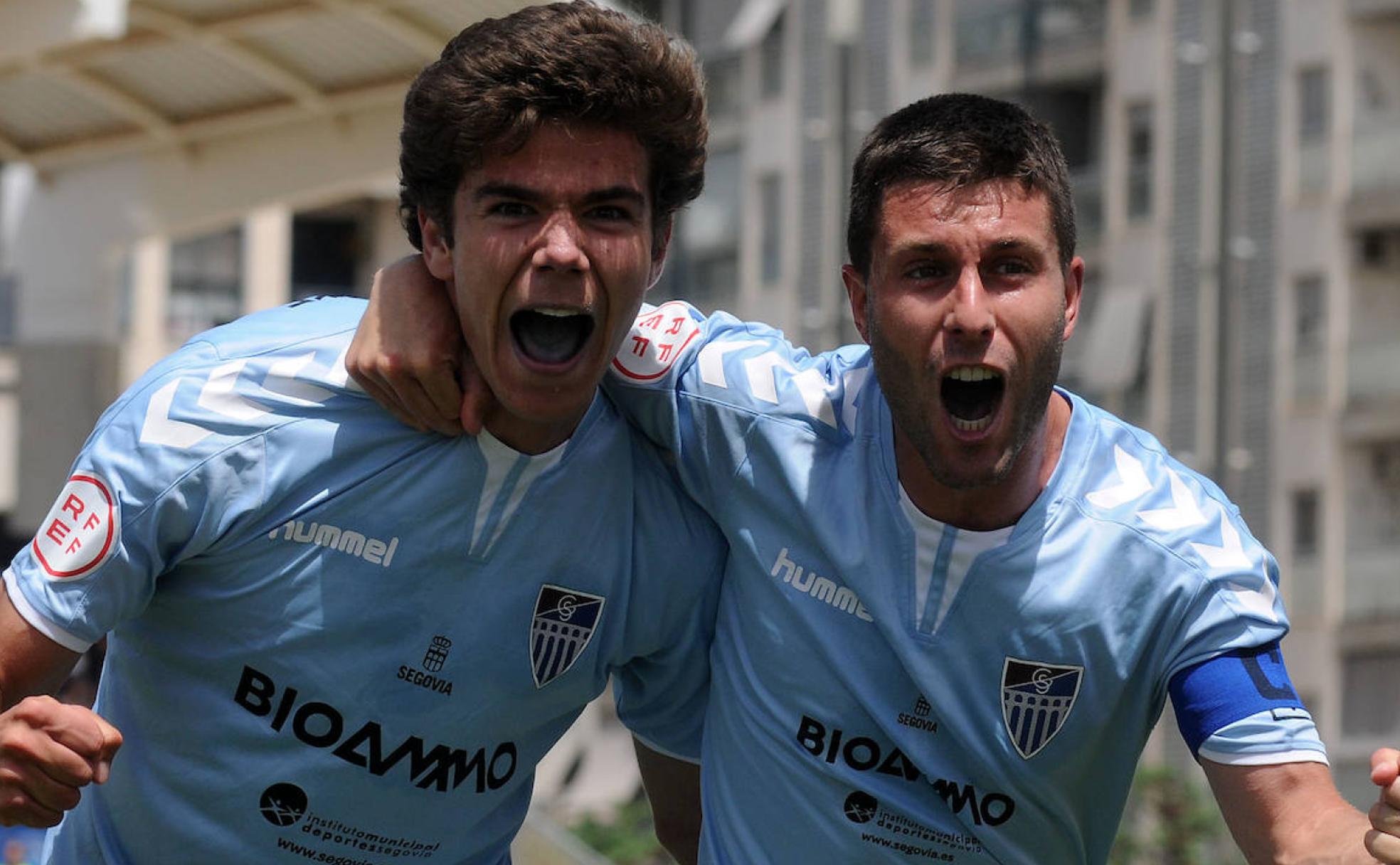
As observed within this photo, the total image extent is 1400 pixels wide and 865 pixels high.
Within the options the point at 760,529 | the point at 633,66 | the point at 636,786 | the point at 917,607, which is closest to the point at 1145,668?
the point at 917,607

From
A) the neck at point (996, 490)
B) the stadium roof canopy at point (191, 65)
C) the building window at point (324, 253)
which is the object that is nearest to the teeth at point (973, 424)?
the neck at point (996, 490)

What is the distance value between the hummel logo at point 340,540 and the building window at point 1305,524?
15414 mm

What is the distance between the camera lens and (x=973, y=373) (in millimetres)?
4266

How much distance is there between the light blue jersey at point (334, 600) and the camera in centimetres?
438

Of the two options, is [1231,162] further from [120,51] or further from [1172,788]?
[120,51]

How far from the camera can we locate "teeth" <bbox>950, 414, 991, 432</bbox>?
427cm

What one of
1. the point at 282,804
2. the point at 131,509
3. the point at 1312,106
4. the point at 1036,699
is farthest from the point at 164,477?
the point at 1312,106

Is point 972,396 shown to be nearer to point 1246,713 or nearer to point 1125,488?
point 1125,488

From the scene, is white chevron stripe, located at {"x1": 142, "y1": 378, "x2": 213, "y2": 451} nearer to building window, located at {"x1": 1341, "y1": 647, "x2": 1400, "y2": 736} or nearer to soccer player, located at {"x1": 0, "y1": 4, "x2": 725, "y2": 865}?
soccer player, located at {"x1": 0, "y1": 4, "x2": 725, "y2": 865}

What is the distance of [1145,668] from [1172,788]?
11.0 m

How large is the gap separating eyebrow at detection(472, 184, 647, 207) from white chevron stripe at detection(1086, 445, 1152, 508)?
108 cm

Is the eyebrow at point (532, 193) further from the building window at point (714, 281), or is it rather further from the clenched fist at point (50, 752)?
the building window at point (714, 281)

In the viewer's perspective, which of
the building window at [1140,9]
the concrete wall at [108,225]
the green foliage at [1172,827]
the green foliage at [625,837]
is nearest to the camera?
the green foliage at [1172,827]

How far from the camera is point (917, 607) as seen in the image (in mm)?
4453
